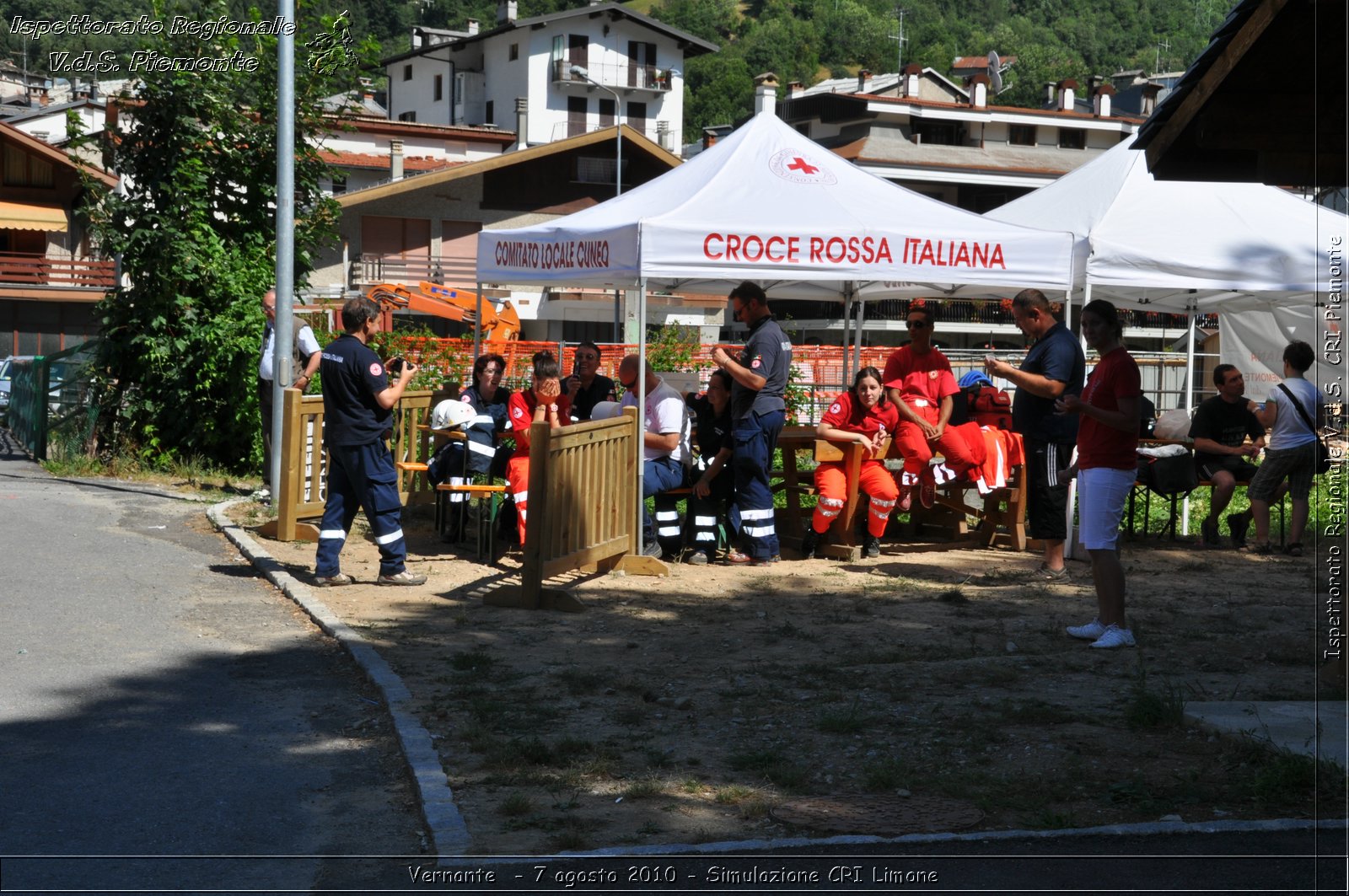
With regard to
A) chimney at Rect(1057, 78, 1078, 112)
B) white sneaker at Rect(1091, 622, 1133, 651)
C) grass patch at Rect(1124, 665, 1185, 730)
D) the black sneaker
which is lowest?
grass patch at Rect(1124, 665, 1185, 730)

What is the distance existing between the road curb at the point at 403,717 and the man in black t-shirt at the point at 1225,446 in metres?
7.62

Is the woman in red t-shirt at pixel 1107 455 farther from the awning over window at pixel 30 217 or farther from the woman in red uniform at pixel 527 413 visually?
the awning over window at pixel 30 217

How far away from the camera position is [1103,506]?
736 cm

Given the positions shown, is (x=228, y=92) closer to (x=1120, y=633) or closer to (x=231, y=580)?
(x=231, y=580)

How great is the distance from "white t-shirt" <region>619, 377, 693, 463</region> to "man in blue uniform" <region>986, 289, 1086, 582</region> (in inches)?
97.0

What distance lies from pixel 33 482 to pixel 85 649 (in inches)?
333

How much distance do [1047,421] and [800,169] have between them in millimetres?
2884

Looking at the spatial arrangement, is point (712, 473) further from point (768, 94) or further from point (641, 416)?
point (768, 94)

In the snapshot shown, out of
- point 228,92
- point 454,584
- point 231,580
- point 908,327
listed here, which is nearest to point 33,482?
point 228,92

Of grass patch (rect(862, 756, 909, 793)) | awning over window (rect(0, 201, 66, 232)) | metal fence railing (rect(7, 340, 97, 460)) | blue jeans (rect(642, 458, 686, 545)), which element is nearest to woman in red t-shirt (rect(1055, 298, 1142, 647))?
grass patch (rect(862, 756, 909, 793))

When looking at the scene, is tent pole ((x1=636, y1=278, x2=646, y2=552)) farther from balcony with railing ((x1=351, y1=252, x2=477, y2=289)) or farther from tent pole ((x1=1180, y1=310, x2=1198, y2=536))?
balcony with railing ((x1=351, y1=252, x2=477, y2=289))

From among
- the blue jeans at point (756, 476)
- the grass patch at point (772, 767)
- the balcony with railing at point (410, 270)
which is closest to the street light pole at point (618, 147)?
the balcony with railing at point (410, 270)

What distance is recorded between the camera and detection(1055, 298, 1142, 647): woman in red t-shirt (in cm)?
734

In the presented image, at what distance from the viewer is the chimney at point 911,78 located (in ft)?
237
